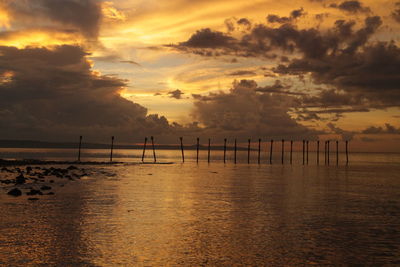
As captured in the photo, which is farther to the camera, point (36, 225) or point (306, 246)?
point (36, 225)

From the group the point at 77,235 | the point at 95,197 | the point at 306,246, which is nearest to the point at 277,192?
the point at 95,197

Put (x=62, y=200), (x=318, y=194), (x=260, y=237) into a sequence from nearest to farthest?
(x=260, y=237)
(x=62, y=200)
(x=318, y=194)

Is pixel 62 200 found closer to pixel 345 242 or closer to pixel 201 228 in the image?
pixel 201 228

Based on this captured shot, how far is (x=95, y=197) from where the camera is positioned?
124ft

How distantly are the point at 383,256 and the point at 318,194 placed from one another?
91.1 feet

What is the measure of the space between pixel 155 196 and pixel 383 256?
24.9 m

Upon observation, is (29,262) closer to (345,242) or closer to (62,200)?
(345,242)

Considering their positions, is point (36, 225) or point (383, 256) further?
point (36, 225)

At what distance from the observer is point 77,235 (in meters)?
21.2

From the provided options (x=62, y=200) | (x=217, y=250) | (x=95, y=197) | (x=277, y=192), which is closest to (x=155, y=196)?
(x=95, y=197)

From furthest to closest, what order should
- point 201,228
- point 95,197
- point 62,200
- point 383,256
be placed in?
point 95,197, point 62,200, point 201,228, point 383,256

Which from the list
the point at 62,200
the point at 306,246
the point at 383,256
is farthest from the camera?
the point at 62,200

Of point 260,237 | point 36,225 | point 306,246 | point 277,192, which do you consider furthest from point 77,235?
point 277,192

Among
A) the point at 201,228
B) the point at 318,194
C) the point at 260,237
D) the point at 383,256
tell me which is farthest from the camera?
the point at 318,194
